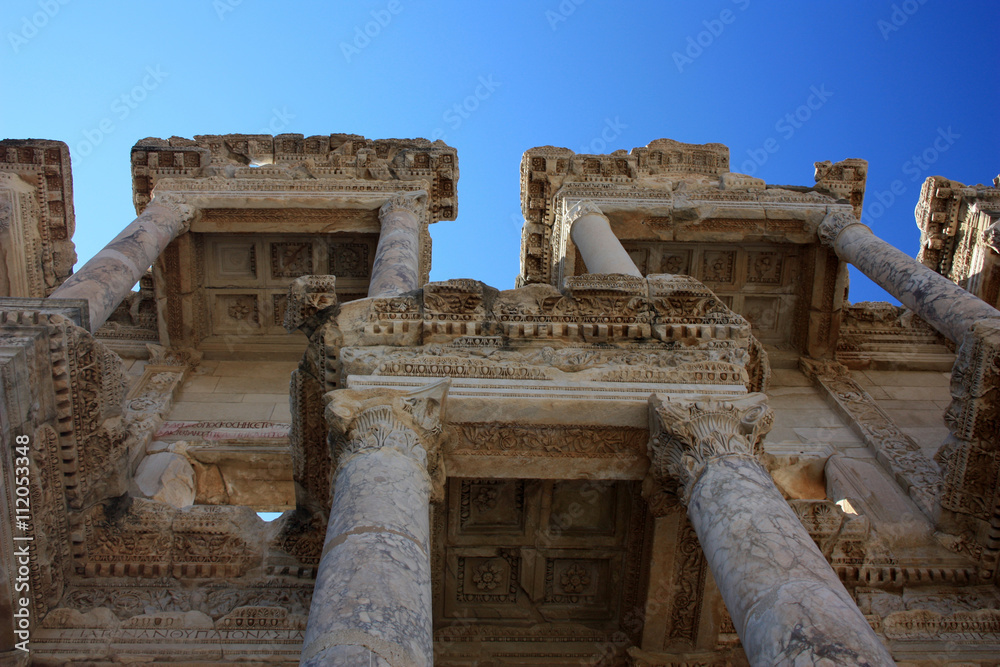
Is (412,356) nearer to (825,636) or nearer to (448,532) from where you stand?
(448,532)

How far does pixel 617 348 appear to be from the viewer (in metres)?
8.32

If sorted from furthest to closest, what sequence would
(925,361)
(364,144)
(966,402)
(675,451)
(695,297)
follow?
1. (364,144)
2. (925,361)
3. (966,402)
4. (695,297)
5. (675,451)

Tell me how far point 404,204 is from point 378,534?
30.7 ft

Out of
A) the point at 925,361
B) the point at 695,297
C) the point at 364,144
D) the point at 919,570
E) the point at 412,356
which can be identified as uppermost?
the point at 364,144

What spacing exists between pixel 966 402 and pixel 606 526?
471cm

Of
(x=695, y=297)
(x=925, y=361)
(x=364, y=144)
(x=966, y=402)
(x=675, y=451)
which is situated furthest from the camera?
(x=364, y=144)

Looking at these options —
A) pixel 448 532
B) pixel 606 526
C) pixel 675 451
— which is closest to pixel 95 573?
pixel 448 532

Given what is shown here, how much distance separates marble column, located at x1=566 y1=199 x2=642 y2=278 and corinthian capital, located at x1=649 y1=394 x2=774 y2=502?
4.14 metres

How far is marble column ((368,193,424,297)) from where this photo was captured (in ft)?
37.7

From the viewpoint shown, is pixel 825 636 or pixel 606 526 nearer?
pixel 825 636

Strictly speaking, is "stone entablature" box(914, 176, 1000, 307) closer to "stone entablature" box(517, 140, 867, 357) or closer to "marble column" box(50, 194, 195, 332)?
"stone entablature" box(517, 140, 867, 357)

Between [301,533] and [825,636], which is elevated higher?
[825,636]

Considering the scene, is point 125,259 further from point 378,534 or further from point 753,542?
point 753,542

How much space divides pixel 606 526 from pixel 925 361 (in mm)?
8856
